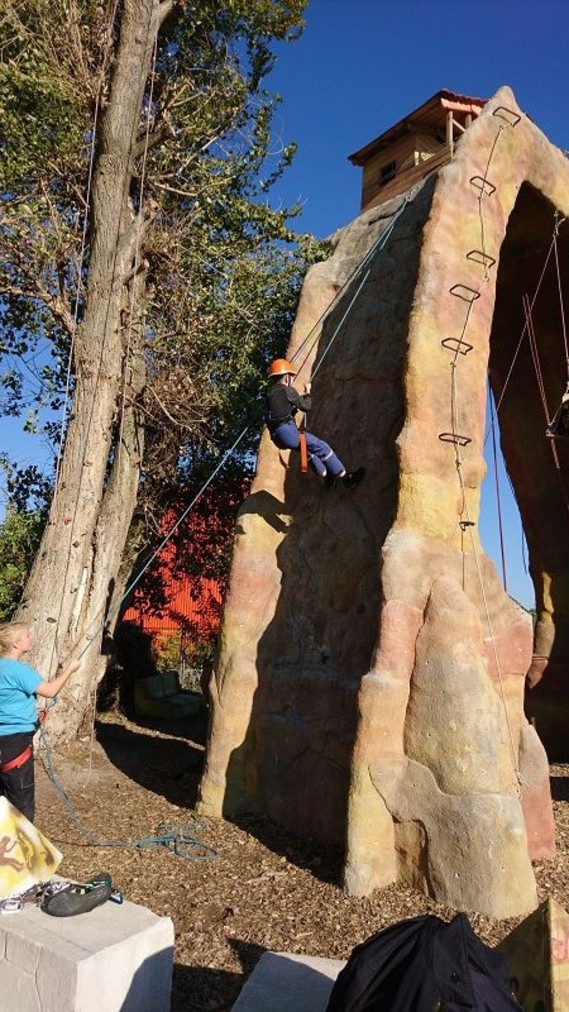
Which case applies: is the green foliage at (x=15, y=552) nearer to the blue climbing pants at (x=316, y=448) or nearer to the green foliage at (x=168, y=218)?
the green foliage at (x=168, y=218)

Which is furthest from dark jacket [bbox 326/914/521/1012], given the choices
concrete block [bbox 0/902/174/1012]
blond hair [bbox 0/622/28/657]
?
blond hair [bbox 0/622/28/657]

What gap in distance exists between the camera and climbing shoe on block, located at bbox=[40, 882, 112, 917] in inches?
134

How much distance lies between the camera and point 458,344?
6.27m

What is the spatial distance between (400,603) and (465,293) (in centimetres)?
265

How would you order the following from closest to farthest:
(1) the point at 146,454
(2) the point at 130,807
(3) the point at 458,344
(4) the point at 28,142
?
(3) the point at 458,344, (2) the point at 130,807, (4) the point at 28,142, (1) the point at 146,454

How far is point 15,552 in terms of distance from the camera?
1180 centimetres

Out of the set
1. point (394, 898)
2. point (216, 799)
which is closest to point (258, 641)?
point (216, 799)

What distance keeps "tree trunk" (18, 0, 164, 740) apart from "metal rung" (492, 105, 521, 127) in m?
4.90

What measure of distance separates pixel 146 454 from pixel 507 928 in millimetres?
8458

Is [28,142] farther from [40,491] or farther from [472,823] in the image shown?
[472,823]

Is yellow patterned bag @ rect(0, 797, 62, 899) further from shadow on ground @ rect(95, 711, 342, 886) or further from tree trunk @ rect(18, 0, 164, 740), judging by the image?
tree trunk @ rect(18, 0, 164, 740)

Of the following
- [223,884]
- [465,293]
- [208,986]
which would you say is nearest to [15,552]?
[223,884]

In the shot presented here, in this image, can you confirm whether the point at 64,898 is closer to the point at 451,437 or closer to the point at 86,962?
A: the point at 86,962

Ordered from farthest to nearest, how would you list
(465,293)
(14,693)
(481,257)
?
(481,257) < (465,293) < (14,693)
